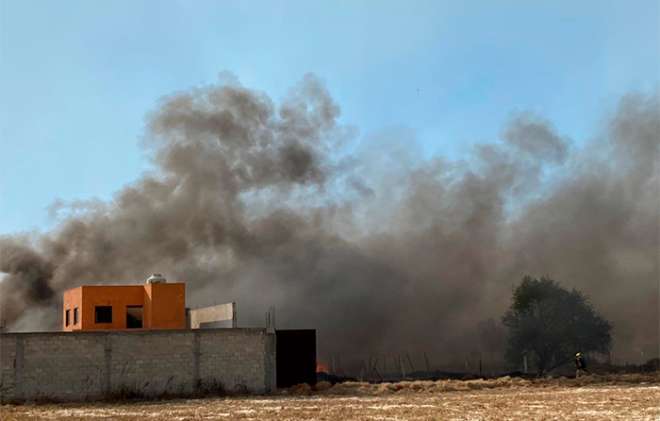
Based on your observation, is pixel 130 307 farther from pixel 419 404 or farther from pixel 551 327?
pixel 551 327

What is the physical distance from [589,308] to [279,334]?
105 ft

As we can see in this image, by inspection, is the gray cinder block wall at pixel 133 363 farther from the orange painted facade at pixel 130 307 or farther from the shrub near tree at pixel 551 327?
the shrub near tree at pixel 551 327

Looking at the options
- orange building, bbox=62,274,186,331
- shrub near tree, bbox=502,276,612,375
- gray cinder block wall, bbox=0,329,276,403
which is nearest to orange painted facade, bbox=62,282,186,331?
orange building, bbox=62,274,186,331

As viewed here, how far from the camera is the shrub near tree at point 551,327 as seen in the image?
67000 mm

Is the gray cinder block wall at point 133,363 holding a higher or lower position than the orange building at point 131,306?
lower

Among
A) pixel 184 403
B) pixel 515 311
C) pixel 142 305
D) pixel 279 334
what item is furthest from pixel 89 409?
pixel 515 311

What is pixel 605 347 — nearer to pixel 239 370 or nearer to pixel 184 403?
pixel 239 370

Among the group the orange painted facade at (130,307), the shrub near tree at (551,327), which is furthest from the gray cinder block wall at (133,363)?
the shrub near tree at (551,327)

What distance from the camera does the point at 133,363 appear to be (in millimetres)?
42531

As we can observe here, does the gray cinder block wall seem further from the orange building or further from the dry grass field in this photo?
the orange building

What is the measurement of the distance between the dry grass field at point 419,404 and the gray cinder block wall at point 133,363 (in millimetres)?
2357

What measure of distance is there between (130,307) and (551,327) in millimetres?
33712

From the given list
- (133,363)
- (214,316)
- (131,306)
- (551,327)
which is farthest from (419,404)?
(551,327)

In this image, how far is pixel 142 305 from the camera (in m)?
53.9
